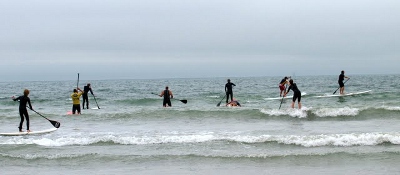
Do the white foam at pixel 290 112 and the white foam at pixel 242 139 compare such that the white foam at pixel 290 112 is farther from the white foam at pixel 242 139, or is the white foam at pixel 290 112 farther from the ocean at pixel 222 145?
the white foam at pixel 242 139

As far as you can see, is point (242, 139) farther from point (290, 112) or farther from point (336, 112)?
point (336, 112)

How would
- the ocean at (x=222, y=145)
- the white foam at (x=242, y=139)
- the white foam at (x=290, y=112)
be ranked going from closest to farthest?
the ocean at (x=222, y=145), the white foam at (x=242, y=139), the white foam at (x=290, y=112)

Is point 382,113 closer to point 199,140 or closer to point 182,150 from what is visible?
point 199,140

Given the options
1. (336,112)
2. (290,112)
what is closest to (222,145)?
(290,112)

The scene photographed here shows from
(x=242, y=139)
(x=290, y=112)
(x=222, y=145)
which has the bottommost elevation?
(x=222, y=145)

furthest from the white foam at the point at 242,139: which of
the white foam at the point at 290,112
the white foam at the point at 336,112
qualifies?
the white foam at the point at 336,112

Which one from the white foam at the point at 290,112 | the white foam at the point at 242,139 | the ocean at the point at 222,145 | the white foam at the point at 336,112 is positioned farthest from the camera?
the white foam at the point at 290,112

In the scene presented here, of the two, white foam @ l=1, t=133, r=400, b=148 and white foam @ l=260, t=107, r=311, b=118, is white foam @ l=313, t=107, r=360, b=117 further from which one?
white foam @ l=1, t=133, r=400, b=148

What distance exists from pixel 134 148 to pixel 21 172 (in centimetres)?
306

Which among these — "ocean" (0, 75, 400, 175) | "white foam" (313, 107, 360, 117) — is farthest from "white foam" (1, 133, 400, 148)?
"white foam" (313, 107, 360, 117)

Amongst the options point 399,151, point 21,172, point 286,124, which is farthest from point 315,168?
point 286,124

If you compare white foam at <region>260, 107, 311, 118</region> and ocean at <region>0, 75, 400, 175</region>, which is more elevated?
white foam at <region>260, 107, 311, 118</region>

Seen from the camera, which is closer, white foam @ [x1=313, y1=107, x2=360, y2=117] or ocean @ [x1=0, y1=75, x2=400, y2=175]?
ocean @ [x1=0, y1=75, x2=400, y2=175]

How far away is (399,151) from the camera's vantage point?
991 centimetres
